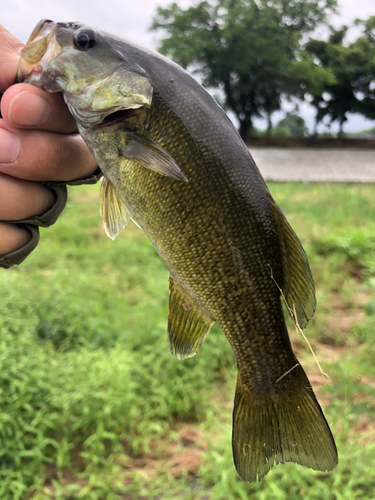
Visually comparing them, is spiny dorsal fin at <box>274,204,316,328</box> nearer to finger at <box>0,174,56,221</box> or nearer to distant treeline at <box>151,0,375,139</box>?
finger at <box>0,174,56,221</box>

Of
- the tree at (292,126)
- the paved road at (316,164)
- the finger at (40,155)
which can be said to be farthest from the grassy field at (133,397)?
the tree at (292,126)

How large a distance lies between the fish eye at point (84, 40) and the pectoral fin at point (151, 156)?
13.0 inches

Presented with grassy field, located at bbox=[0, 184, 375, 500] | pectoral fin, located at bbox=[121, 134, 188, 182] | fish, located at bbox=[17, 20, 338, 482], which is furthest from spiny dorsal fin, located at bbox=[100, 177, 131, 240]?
grassy field, located at bbox=[0, 184, 375, 500]

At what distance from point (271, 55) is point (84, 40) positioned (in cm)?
2723

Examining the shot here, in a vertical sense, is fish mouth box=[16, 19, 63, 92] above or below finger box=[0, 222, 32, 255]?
above

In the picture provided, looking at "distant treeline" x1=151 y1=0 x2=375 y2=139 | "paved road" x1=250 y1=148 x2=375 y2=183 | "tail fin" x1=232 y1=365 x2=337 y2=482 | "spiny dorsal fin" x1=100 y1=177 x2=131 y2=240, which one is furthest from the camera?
"distant treeline" x1=151 y1=0 x2=375 y2=139

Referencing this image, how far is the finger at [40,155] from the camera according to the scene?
1.41 metres

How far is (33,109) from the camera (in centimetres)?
131

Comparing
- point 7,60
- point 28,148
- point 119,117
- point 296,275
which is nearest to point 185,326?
point 296,275

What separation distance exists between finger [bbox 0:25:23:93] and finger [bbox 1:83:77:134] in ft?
0.54

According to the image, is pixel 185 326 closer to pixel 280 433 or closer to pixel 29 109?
pixel 280 433

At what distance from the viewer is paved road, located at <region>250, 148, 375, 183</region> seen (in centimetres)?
1550

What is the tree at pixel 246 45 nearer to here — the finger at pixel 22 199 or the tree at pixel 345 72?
the tree at pixel 345 72

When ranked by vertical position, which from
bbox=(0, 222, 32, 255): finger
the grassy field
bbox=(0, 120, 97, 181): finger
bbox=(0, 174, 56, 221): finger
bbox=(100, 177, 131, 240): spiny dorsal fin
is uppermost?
bbox=(0, 120, 97, 181): finger
